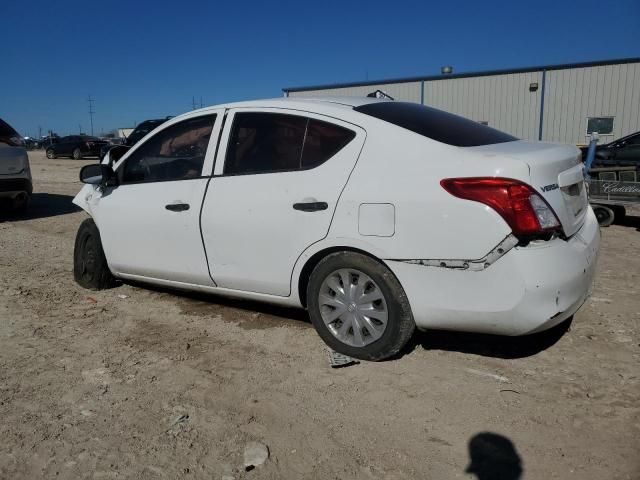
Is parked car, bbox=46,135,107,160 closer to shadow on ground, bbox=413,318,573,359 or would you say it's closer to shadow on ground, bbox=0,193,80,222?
shadow on ground, bbox=0,193,80,222

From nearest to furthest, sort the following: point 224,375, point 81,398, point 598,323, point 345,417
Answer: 1. point 345,417
2. point 81,398
3. point 224,375
4. point 598,323

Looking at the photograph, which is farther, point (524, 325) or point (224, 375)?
point (224, 375)

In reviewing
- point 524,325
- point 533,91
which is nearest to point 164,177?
point 524,325

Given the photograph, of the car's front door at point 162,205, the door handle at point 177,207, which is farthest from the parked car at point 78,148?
the door handle at point 177,207

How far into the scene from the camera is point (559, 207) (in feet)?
9.44

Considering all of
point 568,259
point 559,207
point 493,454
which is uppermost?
point 559,207

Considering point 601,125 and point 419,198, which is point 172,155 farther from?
point 601,125

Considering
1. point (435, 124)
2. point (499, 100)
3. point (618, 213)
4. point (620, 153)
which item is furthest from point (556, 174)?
point (499, 100)

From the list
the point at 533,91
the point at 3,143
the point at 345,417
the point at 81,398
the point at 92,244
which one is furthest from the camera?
the point at 533,91

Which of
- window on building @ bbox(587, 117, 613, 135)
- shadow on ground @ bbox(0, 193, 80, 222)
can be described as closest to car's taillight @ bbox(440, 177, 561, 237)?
shadow on ground @ bbox(0, 193, 80, 222)

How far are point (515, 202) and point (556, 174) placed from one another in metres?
0.43

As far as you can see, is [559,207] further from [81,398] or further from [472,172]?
[81,398]

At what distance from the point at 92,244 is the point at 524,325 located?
3.77m

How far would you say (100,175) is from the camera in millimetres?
4793
